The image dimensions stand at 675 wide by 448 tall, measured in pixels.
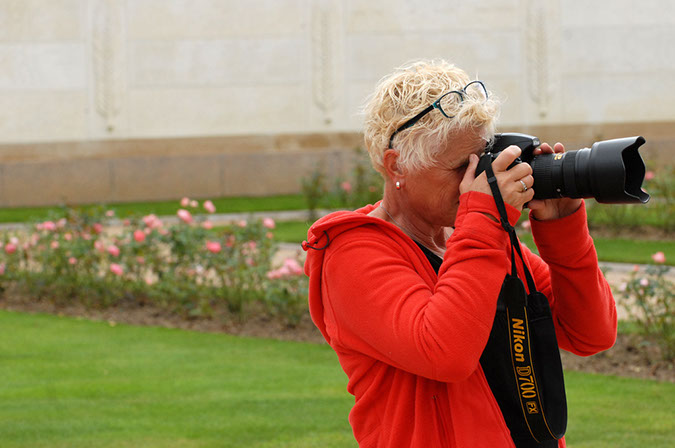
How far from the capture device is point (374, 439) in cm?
186

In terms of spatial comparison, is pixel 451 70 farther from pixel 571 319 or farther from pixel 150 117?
pixel 150 117

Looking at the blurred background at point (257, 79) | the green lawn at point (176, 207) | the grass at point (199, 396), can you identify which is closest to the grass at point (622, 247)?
the green lawn at point (176, 207)

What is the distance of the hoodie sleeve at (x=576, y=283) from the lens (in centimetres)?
195

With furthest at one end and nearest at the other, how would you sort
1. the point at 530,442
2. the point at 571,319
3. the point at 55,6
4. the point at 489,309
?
the point at 55,6 < the point at 571,319 < the point at 530,442 < the point at 489,309

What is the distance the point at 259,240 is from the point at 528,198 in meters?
5.71

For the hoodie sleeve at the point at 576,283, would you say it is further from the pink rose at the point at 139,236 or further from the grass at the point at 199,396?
the pink rose at the point at 139,236

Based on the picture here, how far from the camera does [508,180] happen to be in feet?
5.87

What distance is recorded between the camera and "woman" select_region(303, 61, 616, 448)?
5.63 ft

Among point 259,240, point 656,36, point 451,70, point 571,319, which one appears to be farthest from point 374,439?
point 656,36

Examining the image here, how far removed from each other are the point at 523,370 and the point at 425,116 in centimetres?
54

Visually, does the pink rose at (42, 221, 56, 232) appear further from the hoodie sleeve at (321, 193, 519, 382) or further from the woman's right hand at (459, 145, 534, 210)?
the woman's right hand at (459, 145, 534, 210)

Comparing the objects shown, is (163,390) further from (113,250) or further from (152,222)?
(152,222)

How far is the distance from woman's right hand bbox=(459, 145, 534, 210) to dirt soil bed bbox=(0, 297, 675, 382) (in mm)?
3910

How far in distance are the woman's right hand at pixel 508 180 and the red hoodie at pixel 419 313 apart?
1.0 inches
